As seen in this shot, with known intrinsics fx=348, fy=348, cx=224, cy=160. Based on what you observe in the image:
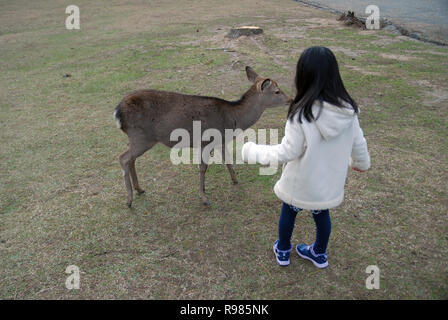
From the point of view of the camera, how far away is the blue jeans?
2.36 m

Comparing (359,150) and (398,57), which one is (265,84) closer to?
(359,150)

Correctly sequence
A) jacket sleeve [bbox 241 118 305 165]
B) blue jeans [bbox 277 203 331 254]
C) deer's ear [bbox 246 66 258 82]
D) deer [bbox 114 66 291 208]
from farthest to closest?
deer's ear [bbox 246 66 258 82]
deer [bbox 114 66 291 208]
blue jeans [bbox 277 203 331 254]
jacket sleeve [bbox 241 118 305 165]

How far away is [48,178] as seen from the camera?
12.9ft

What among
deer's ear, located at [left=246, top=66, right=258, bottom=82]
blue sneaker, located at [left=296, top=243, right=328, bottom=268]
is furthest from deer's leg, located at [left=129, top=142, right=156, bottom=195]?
blue sneaker, located at [left=296, top=243, right=328, bottom=268]

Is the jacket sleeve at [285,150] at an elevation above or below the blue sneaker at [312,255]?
above

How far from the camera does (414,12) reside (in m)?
11.9

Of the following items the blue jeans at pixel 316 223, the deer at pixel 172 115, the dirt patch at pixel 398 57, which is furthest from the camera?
the dirt patch at pixel 398 57

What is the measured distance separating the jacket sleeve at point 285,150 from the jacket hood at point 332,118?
0.13m

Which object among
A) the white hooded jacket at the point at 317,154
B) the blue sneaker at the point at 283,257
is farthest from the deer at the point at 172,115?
the white hooded jacket at the point at 317,154

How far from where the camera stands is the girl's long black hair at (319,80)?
1.94m

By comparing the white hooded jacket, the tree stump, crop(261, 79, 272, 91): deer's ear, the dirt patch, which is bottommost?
the white hooded jacket

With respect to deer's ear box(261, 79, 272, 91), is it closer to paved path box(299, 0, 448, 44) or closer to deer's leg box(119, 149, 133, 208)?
deer's leg box(119, 149, 133, 208)

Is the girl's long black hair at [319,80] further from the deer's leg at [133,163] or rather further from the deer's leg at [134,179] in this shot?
the deer's leg at [134,179]

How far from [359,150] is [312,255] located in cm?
92
